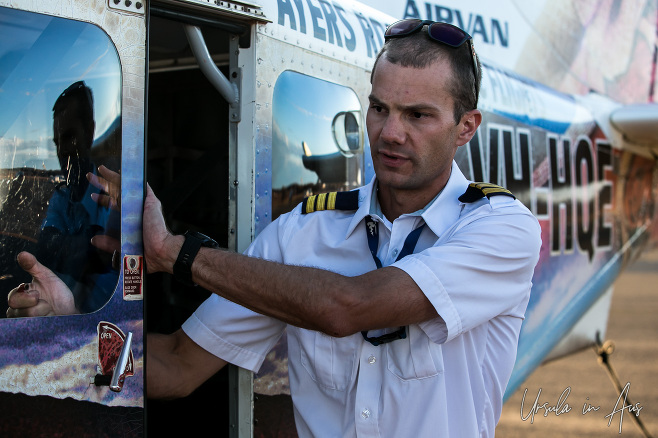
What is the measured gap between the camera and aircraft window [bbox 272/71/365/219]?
2.12 m

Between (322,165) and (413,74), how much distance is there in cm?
68

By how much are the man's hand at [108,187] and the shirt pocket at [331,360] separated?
0.59 m

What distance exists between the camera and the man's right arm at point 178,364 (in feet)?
6.15

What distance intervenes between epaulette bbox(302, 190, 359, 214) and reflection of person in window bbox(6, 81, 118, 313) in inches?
21.3

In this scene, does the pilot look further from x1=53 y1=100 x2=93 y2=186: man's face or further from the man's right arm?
x1=53 y1=100 x2=93 y2=186: man's face

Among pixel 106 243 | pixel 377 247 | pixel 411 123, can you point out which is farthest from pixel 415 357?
pixel 106 243

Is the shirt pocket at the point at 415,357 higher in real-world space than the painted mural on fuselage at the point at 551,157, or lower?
lower

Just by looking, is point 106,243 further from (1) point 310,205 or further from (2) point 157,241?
(1) point 310,205

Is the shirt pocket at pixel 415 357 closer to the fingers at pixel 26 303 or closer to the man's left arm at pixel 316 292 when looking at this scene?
the man's left arm at pixel 316 292

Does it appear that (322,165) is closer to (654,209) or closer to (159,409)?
(159,409)

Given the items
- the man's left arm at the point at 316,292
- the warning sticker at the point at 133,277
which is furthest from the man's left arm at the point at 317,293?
the warning sticker at the point at 133,277

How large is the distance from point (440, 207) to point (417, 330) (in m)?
0.34

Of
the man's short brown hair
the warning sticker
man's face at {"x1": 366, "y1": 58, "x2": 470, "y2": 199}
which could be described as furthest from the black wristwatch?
the man's short brown hair

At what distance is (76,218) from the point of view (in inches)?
63.6
